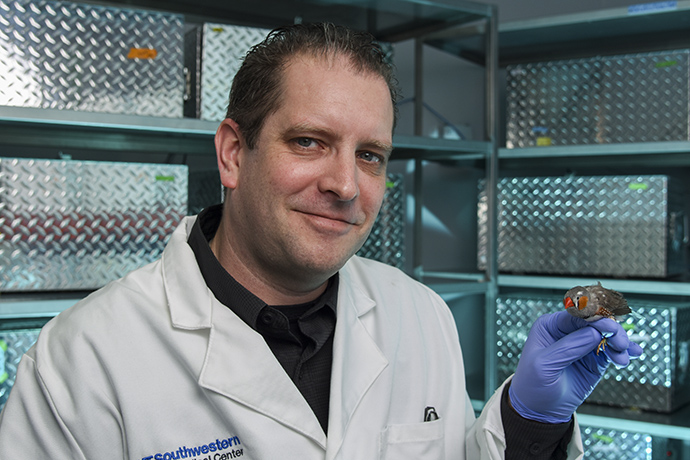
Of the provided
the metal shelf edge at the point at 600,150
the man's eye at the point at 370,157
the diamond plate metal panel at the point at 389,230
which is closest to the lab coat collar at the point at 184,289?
the man's eye at the point at 370,157

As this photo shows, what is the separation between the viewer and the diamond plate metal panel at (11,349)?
5.62 ft

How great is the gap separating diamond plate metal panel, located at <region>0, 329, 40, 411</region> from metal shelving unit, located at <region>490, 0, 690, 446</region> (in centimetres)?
171

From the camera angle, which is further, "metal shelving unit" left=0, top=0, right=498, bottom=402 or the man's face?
"metal shelving unit" left=0, top=0, right=498, bottom=402

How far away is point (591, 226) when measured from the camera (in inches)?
90.7

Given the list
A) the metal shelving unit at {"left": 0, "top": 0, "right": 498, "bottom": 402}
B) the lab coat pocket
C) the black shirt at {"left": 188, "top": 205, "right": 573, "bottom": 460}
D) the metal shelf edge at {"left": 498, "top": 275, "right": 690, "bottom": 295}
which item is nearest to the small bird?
→ the black shirt at {"left": 188, "top": 205, "right": 573, "bottom": 460}

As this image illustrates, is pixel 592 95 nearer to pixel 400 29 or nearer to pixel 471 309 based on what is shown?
pixel 400 29

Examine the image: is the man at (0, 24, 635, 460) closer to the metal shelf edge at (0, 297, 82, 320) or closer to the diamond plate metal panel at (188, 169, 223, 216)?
the metal shelf edge at (0, 297, 82, 320)

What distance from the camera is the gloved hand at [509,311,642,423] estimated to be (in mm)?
1082

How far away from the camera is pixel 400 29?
2.56m

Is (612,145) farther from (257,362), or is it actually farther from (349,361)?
(257,362)

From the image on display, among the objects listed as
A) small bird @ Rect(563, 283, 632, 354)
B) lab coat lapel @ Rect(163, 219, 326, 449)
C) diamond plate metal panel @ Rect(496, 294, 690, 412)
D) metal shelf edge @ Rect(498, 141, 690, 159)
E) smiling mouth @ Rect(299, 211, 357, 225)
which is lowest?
diamond plate metal panel @ Rect(496, 294, 690, 412)

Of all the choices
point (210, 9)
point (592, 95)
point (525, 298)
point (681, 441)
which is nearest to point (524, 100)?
point (592, 95)

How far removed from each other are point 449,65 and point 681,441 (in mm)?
2025

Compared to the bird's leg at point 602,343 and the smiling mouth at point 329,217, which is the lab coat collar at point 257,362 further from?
the bird's leg at point 602,343
